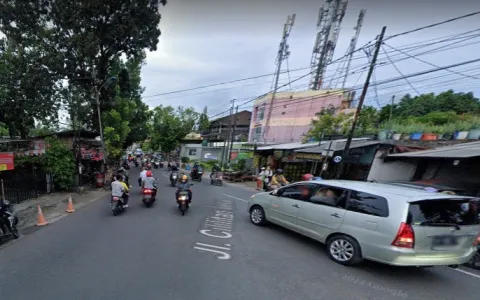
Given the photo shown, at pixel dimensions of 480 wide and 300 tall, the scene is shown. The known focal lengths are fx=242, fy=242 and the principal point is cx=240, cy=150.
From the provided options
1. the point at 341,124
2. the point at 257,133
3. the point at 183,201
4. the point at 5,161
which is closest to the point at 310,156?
the point at 341,124

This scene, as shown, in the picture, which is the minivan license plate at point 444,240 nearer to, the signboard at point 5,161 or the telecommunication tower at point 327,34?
the signboard at point 5,161

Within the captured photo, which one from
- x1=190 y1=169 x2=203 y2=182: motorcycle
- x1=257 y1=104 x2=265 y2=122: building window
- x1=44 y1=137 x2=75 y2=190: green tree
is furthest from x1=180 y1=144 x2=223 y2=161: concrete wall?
x1=44 y1=137 x2=75 y2=190: green tree

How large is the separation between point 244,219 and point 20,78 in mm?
16095

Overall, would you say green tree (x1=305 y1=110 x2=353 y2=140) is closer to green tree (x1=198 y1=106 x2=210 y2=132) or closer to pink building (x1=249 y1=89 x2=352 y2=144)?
pink building (x1=249 y1=89 x2=352 y2=144)

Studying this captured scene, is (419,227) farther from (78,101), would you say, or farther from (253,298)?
(78,101)

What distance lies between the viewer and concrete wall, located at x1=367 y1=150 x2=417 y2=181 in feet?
45.4

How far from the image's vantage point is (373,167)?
14.1m

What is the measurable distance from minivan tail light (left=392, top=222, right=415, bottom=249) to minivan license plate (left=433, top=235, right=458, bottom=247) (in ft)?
1.42

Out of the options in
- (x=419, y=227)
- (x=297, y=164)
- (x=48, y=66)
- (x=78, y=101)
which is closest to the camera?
(x=419, y=227)

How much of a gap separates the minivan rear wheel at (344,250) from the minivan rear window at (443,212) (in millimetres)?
1121

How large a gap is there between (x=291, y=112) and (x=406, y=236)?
24793 mm

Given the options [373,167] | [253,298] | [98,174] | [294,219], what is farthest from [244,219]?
[98,174]

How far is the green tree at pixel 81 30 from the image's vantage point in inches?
524

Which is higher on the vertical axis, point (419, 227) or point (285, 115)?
point (285, 115)
